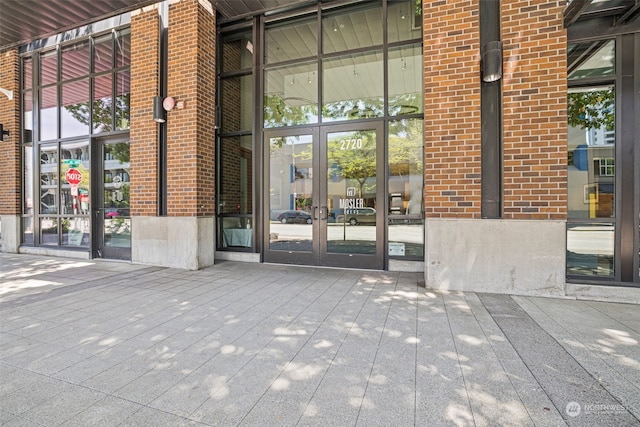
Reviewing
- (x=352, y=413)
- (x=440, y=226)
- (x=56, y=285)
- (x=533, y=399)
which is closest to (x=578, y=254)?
(x=440, y=226)

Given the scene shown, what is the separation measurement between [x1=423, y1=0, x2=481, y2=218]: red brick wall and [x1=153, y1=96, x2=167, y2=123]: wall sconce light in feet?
A: 15.6

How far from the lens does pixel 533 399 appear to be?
71.4 inches

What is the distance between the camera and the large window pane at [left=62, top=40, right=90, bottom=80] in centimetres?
712

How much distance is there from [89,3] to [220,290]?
6120 mm

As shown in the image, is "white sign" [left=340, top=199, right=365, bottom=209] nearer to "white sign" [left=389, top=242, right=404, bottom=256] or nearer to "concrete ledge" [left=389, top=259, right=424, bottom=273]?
"white sign" [left=389, top=242, right=404, bottom=256]

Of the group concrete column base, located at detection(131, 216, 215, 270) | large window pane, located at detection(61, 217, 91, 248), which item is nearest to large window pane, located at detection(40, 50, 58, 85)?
large window pane, located at detection(61, 217, 91, 248)

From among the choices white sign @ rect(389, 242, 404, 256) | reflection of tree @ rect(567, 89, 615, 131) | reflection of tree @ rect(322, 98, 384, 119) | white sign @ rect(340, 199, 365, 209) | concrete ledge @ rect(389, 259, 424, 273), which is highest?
reflection of tree @ rect(322, 98, 384, 119)

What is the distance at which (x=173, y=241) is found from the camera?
5641 millimetres

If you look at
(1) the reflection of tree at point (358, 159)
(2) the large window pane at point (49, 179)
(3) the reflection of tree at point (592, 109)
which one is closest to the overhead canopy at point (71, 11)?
(2) the large window pane at point (49, 179)

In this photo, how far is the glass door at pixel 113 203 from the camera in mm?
6410

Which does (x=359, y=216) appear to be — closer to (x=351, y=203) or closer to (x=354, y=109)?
(x=351, y=203)

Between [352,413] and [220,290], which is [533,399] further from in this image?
[220,290]

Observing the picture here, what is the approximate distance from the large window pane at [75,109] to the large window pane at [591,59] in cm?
912

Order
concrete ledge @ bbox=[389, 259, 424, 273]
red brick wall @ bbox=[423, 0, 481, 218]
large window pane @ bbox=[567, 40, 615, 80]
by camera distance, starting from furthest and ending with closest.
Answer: concrete ledge @ bbox=[389, 259, 424, 273], red brick wall @ bbox=[423, 0, 481, 218], large window pane @ bbox=[567, 40, 615, 80]
